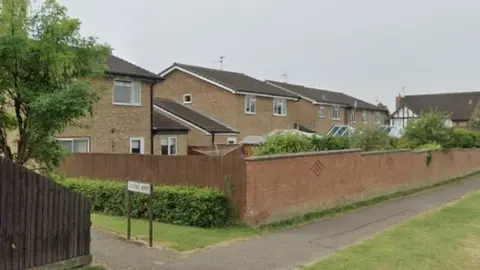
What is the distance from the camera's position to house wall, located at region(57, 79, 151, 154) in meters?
20.7

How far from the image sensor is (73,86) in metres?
7.25

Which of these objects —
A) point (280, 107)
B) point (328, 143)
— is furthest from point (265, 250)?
point (280, 107)

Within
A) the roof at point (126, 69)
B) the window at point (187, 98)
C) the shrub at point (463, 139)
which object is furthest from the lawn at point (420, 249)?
the window at point (187, 98)

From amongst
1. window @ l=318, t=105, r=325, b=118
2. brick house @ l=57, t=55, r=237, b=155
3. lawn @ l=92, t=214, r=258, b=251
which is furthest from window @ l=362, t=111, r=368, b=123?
lawn @ l=92, t=214, r=258, b=251

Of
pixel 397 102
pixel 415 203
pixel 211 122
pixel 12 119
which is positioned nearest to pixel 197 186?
pixel 12 119

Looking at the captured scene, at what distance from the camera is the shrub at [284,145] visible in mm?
15427

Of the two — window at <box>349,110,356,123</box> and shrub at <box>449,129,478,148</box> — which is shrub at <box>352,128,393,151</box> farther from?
window at <box>349,110,356,123</box>

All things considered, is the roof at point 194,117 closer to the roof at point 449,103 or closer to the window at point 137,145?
the window at point 137,145

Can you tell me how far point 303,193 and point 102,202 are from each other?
5.91m

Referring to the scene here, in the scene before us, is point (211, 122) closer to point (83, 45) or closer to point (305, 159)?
point (305, 159)

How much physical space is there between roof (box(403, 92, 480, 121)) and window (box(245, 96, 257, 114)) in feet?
147

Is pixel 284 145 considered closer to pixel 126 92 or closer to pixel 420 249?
pixel 420 249

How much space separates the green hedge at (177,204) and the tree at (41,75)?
380 centimetres

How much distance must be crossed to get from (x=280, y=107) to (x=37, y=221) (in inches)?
1278
